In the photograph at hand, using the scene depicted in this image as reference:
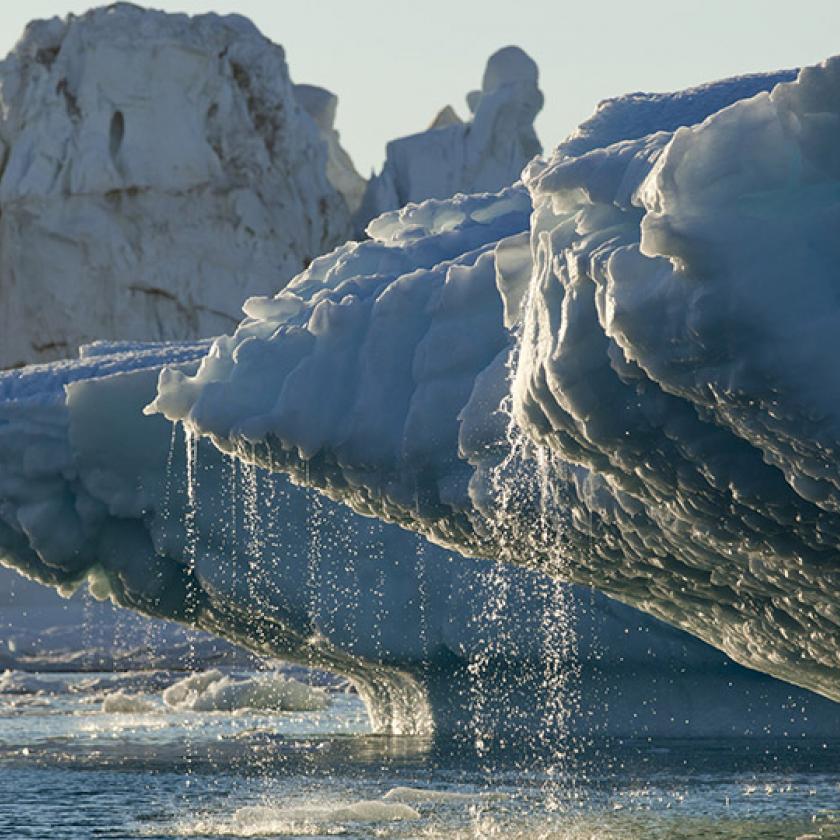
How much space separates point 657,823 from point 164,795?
12.8 feet

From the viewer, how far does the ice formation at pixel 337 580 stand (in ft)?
53.7

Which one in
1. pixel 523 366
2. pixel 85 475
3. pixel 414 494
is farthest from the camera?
pixel 85 475

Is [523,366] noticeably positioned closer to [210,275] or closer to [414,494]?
[414,494]

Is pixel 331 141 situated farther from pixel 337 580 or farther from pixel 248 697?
pixel 337 580

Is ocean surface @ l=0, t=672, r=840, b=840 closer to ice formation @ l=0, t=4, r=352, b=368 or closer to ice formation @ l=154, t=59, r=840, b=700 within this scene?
ice formation @ l=154, t=59, r=840, b=700

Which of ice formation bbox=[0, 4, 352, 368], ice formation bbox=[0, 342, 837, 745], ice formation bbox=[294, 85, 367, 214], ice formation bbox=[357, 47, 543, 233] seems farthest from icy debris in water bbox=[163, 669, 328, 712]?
ice formation bbox=[294, 85, 367, 214]

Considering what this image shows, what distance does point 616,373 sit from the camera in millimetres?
7191

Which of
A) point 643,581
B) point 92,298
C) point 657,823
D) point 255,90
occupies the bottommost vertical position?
point 657,823

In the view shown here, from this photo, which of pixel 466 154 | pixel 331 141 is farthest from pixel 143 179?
pixel 331 141

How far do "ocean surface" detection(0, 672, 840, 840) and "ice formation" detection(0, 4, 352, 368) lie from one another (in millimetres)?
25240

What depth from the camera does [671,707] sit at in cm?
1728

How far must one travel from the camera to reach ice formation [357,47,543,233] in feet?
156

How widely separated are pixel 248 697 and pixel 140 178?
22288 mm

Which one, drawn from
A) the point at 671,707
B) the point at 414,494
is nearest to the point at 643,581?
the point at 414,494
